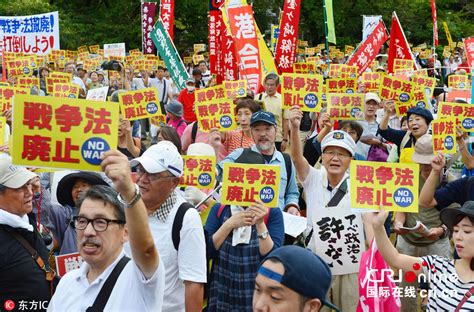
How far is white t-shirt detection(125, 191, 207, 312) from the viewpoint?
11.8 feet

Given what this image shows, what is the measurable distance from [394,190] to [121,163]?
224cm

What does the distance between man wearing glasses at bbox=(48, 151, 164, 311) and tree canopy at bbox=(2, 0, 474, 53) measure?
2215 centimetres

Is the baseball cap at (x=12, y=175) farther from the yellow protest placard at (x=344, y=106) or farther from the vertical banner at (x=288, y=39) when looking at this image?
the vertical banner at (x=288, y=39)

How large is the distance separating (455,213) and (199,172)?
2.52m

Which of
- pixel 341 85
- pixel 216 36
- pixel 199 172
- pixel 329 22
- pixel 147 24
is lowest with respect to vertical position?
pixel 199 172


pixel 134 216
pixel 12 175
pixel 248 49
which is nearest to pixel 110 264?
pixel 134 216

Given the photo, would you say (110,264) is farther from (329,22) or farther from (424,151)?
(329,22)

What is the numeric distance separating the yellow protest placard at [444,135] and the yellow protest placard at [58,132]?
394cm

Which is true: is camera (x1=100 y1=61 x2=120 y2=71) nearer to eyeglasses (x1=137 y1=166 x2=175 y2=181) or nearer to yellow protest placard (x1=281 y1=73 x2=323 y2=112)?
yellow protest placard (x1=281 y1=73 x2=323 y2=112)

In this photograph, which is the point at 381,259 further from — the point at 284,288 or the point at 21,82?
the point at 21,82

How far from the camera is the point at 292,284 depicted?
8.18 feet

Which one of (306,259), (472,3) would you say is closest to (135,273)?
(306,259)

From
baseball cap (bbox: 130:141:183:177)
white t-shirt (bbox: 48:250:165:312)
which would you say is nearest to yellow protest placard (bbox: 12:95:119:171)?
white t-shirt (bbox: 48:250:165:312)

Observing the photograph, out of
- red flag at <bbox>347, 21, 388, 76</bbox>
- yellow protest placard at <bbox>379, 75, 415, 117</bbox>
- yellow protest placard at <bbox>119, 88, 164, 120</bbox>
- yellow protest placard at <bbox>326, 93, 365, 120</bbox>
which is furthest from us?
red flag at <bbox>347, 21, 388, 76</bbox>
